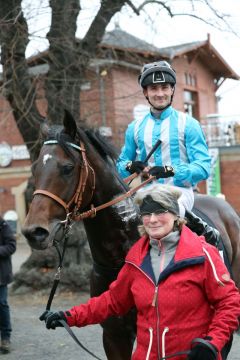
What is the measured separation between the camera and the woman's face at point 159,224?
9.67 feet

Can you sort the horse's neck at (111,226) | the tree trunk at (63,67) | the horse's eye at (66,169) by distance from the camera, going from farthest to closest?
the tree trunk at (63,67) < the horse's neck at (111,226) < the horse's eye at (66,169)

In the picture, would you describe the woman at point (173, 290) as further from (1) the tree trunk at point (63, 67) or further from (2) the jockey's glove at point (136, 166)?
(1) the tree trunk at point (63, 67)

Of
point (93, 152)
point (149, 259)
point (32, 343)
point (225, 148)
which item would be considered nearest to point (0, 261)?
point (32, 343)

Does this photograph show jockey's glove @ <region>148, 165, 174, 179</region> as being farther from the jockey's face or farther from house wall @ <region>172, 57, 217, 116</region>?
house wall @ <region>172, 57, 217, 116</region>

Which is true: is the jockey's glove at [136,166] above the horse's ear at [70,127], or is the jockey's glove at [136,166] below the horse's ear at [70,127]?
below

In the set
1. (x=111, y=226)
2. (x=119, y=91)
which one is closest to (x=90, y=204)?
(x=111, y=226)

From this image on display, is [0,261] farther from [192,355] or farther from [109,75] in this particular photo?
[109,75]

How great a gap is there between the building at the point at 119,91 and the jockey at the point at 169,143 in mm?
5033

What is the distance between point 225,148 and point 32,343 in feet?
49.8

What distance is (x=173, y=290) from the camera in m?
2.83

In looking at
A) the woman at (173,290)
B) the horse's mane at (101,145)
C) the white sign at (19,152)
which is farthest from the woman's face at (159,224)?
the white sign at (19,152)

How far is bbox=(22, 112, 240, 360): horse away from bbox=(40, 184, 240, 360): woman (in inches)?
21.2

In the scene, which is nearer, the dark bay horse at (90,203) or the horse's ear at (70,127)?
the dark bay horse at (90,203)

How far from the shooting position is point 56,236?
325cm
